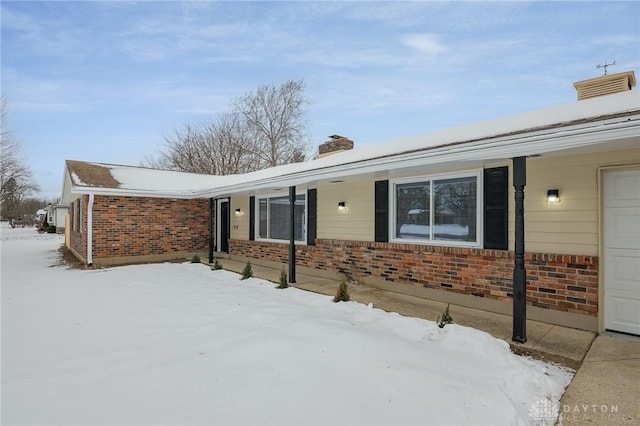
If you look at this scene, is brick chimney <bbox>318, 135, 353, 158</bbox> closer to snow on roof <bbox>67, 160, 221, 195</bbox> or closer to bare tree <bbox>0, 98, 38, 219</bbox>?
snow on roof <bbox>67, 160, 221, 195</bbox>

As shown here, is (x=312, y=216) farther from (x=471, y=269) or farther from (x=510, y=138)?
(x=510, y=138)

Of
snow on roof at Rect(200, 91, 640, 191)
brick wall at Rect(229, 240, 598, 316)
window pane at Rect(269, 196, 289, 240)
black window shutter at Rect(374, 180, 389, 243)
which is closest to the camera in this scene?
snow on roof at Rect(200, 91, 640, 191)

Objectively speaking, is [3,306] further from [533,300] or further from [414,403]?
[533,300]

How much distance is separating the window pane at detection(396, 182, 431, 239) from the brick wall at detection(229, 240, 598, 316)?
330 millimetres

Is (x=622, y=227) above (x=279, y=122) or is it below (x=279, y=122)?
below

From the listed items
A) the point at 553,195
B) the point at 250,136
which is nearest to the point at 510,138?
the point at 553,195

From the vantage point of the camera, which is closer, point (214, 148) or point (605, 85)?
point (605, 85)

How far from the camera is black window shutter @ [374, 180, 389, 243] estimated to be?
6.78 m

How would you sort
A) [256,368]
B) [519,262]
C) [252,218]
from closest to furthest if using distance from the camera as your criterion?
[256,368], [519,262], [252,218]

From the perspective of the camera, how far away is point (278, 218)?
9.95 m

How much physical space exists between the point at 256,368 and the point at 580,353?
12.1ft

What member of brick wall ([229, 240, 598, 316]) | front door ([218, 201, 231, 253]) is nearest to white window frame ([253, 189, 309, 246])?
brick wall ([229, 240, 598, 316])

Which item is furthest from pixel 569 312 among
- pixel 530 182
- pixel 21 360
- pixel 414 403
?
pixel 21 360

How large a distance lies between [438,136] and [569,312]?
4096 mm
